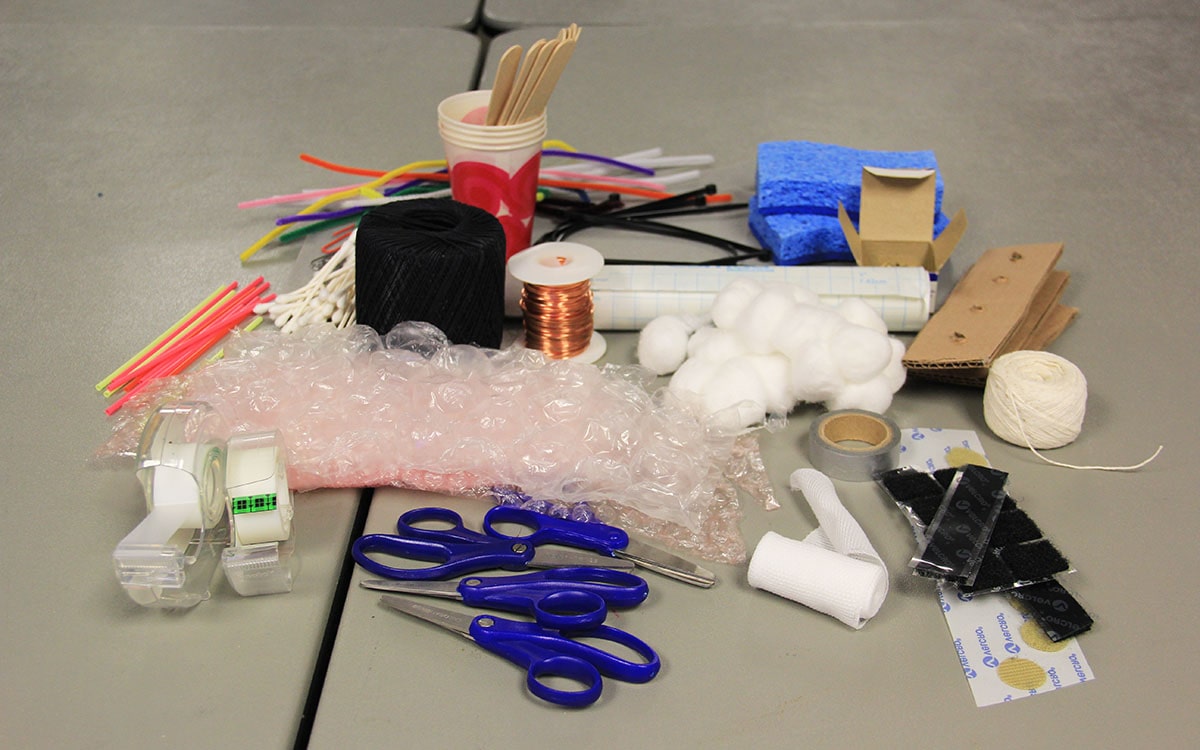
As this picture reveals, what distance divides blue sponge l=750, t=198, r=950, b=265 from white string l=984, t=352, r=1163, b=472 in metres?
0.42

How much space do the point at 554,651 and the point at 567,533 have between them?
0.49ft

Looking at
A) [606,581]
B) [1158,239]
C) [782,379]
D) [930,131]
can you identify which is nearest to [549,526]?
[606,581]

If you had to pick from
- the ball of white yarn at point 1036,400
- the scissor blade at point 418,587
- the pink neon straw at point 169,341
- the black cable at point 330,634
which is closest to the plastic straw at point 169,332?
the pink neon straw at point 169,341

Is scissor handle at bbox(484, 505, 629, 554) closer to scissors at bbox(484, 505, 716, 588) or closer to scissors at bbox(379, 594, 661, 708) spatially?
scissors at bbox(484, 505, 716, 588)

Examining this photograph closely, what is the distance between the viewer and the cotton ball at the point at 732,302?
1.41m

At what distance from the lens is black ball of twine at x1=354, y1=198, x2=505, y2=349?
4.34 ft

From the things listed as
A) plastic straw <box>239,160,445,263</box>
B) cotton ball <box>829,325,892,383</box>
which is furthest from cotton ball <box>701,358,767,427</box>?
plastic straw <box>239,160,445,263</box>

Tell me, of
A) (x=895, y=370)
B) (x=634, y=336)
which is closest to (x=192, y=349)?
(x=634, y=336)

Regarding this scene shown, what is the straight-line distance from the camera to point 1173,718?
97 cm

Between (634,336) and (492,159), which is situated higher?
(492,159)

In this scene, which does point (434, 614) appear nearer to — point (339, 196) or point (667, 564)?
point (667, 564)

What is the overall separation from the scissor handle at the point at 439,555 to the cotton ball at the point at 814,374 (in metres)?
0.42

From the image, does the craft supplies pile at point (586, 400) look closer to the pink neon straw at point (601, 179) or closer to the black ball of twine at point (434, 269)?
the black ball of twine at point (434, 269)

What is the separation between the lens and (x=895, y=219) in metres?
1.63
